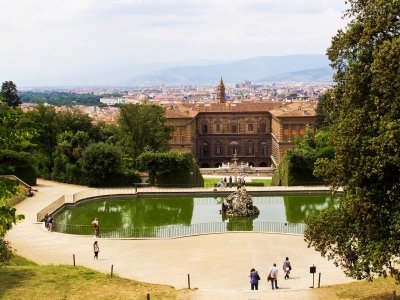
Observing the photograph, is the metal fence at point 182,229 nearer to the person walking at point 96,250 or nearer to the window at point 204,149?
the person walking at point 96,250

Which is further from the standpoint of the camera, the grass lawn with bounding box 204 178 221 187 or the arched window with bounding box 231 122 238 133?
the arched window with bounding box 231 122 238 133

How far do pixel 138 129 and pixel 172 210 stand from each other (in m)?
Result: 17.4

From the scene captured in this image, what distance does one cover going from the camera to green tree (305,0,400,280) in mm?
14180

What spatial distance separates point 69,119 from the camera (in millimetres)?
52719

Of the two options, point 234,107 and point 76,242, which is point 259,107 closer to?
point 234,107

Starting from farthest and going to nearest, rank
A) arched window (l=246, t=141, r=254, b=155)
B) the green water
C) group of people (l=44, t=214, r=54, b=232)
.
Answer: arched window (l=246, t=141, r=254, b=155) → the green water → group of people (l=44, t=214, r=54, b=232)

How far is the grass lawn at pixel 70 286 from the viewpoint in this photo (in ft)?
59.9

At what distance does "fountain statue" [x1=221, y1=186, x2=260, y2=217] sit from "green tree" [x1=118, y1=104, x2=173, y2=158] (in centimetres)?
1866

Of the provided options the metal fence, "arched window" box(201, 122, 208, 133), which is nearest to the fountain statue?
the metal fence

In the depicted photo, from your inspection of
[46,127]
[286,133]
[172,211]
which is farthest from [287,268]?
[286,133]

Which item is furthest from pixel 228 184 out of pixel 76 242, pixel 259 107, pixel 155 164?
pixel 259 107

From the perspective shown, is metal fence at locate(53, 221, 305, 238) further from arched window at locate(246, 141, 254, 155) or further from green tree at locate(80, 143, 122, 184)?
arched window at locate(246, 141, 254, 155)

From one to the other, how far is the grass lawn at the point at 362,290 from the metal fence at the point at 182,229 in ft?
34.1

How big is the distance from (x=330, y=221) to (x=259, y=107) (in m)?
72.5
